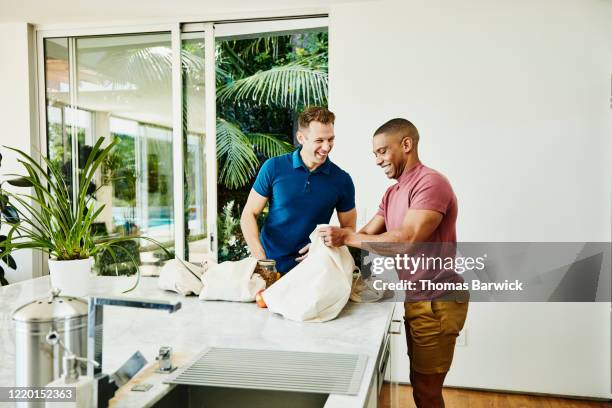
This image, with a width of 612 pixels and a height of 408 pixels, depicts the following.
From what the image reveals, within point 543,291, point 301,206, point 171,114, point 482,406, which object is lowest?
point 482,406

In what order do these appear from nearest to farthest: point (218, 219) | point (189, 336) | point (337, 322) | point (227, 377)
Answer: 1. point (227, 377)
2. point (189, 336)
3. point (337, 322)
4. point (218, 219)

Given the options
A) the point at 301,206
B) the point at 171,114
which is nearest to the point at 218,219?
the point at 171,114

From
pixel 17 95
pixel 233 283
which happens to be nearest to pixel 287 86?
pixel 17 95

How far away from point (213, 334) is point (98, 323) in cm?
54

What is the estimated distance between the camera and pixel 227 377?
1.10m

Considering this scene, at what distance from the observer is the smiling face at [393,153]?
2.20 metres

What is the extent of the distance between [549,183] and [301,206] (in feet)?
5.32

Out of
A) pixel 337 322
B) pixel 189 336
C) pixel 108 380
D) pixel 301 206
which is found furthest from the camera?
pixel 301 206

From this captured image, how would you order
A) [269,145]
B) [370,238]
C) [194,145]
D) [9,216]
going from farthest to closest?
[194,145] → [269,145] → [9,216] → [370,238]

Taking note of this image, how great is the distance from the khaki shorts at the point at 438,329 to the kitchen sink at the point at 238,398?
0.93m

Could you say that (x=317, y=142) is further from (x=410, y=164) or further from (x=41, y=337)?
(x=41, y=337)

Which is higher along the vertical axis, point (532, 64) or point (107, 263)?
point (532, 64)

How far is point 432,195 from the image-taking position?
6.40ft

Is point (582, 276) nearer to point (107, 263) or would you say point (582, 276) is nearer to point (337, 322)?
point (337, 322)
